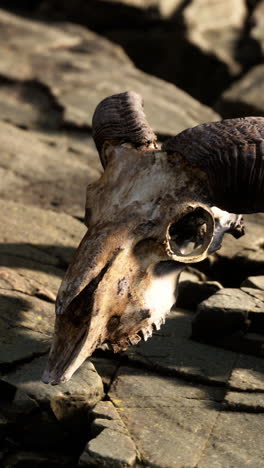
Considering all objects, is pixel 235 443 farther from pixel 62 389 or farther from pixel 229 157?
pixel 229 157

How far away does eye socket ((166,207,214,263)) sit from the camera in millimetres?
3740

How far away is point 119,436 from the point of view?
322cm

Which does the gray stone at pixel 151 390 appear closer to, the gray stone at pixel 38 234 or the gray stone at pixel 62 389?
the gray stone at pixel 62 389

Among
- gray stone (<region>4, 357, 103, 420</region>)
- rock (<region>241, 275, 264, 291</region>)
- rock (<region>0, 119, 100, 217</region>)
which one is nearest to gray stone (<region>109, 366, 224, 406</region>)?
gray stone (<region>4, 357, 103, 420</region>)

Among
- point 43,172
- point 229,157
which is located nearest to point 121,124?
point 229,157

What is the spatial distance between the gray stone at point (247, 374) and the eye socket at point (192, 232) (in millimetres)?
555

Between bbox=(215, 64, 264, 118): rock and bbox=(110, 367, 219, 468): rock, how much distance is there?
4.92 metres

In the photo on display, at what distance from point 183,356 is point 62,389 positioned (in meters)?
0.81

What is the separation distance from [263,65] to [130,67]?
1.49 m

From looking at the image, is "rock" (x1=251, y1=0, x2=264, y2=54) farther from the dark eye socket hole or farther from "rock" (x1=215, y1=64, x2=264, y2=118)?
the dark eye socket hole

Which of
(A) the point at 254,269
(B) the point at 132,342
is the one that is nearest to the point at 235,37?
(A) the point at 254,269

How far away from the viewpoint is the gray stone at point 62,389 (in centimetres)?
335

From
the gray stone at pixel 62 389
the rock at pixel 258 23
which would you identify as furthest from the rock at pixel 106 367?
the rock at pixel 258 23

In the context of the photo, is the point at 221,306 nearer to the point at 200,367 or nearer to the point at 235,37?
the point at 200,367
